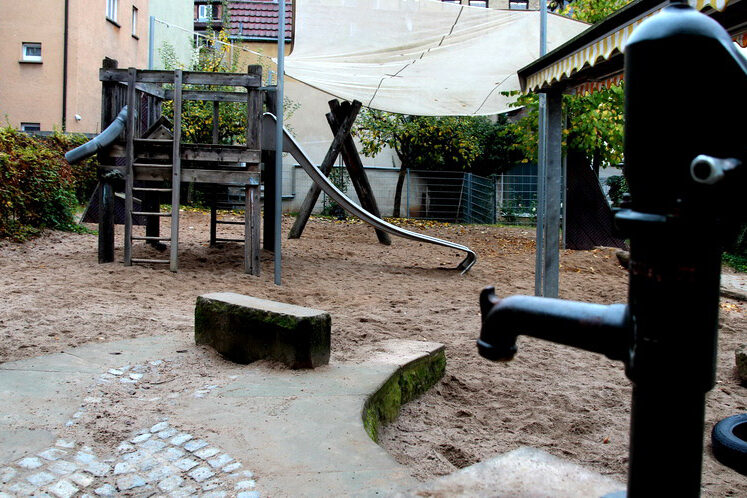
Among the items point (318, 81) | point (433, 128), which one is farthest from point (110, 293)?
point (433, 128)

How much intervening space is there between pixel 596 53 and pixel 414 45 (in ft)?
14.3

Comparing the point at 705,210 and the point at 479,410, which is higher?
the point at 705,210

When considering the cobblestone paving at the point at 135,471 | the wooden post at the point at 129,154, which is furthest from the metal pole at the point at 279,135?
the cobblestone paving at the point at 135,471

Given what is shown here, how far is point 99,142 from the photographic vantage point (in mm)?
7141

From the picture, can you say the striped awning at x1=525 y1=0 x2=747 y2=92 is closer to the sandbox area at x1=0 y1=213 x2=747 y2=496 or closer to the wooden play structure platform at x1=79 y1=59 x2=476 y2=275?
the sandbox area at x1=0 y1=213 x2=747 y2=496

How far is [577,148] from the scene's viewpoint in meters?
11.5

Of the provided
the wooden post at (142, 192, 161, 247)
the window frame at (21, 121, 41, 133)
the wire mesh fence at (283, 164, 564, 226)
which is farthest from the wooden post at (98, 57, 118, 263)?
the wire mesh fence at (283, 164, 564, 226)

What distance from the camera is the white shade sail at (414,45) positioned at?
845cm

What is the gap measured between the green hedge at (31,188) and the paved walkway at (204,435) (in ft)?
18.0

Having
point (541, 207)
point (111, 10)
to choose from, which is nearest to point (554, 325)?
point (541, 207)

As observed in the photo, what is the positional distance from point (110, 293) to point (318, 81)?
13.6 feet

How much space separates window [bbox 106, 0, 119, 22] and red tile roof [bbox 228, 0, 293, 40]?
4181 millimetres

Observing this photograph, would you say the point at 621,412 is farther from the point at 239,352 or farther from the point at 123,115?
the point at 123,115

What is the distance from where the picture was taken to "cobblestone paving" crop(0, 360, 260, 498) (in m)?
2.21
